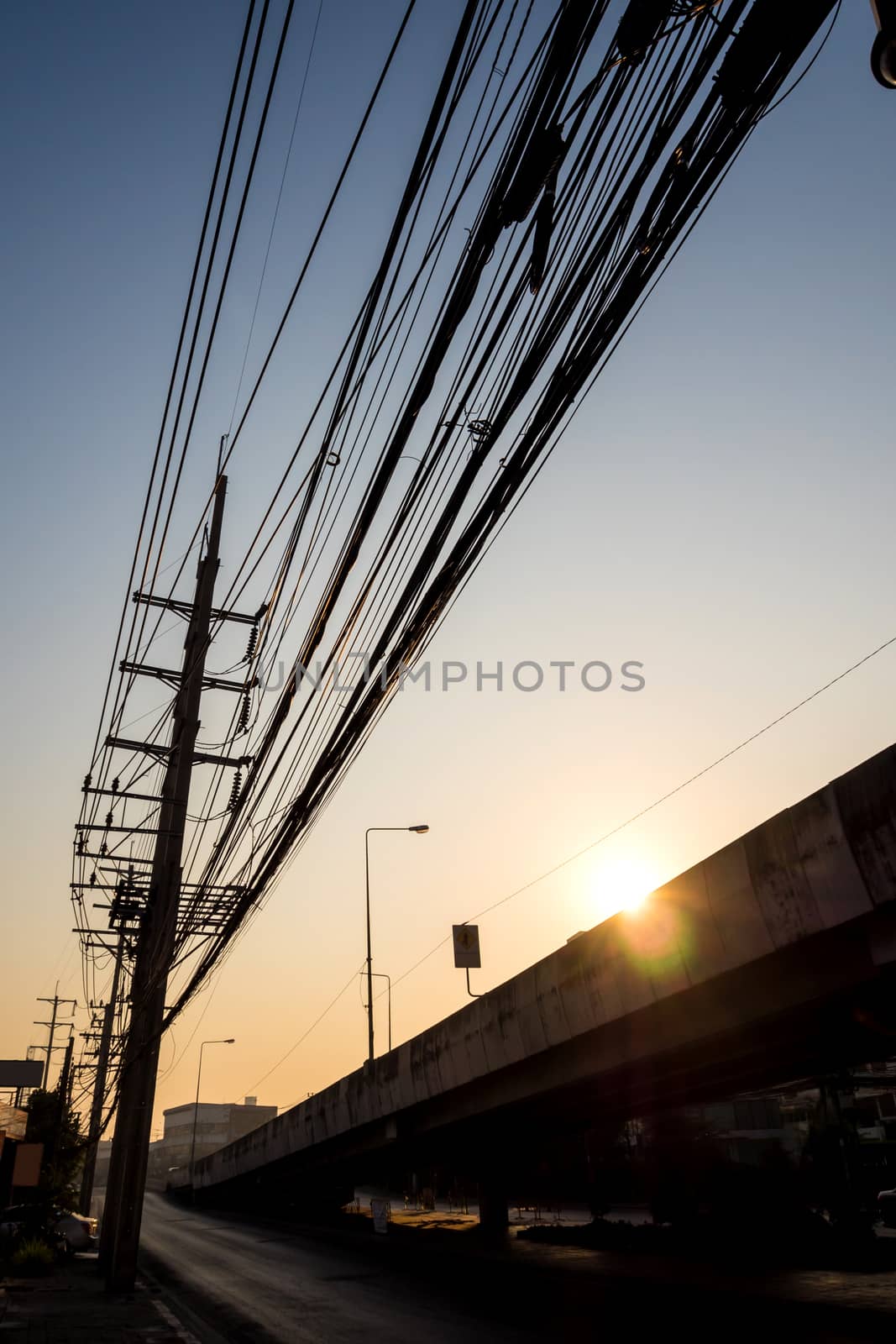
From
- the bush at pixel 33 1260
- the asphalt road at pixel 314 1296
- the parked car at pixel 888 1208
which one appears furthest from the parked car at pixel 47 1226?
the parked car at pixel 888 1208

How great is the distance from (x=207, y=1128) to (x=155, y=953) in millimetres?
135743

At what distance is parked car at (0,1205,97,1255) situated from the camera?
1046 inches

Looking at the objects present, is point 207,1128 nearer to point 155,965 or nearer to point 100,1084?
point 100,1084

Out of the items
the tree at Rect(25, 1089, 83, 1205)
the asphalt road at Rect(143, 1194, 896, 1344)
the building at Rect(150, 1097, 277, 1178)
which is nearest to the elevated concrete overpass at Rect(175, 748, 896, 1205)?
the asphalt road at Rect(143, 1194, 896, 1344)

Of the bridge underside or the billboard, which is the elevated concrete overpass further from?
the billboard

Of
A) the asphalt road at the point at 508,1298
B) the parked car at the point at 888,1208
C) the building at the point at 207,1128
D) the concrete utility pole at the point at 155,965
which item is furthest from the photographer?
the building at the point at 207,1128

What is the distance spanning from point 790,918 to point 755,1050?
926 centimetres

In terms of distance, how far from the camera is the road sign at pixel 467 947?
23641mm

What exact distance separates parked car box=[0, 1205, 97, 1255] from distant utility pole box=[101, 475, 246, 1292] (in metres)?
9.04

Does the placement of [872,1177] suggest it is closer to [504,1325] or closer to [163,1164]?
[504,1325]

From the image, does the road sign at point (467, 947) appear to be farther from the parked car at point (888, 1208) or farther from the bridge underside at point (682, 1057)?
the parked car at point (888, 1208)

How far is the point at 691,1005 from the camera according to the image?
1559 cm

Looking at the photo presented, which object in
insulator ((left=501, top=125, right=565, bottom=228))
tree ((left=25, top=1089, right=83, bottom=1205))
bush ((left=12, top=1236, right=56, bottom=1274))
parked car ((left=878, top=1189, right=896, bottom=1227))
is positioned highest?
insulator ((left=501, top=125, right=565, bottom=228))

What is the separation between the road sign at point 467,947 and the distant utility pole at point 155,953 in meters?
8.29
